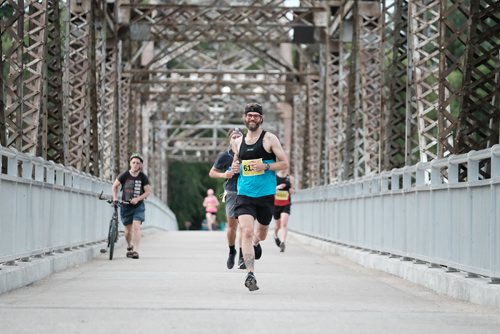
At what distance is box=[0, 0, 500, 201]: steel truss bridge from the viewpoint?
18.2 meters

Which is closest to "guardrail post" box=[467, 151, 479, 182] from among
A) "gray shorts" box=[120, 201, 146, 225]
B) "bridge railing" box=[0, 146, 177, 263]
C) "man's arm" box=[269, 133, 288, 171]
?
"man's arm" box=[269, 133, 288, 171]

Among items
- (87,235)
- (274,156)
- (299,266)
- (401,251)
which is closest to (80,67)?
(87,235)

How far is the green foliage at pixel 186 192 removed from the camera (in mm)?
108688

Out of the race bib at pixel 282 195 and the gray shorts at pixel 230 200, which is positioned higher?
the race bib at pixel 282 195

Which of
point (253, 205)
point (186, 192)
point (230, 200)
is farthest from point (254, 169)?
point (186, 192)

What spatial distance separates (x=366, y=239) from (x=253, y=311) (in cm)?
1084

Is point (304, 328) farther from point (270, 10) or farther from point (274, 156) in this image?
point (270, 10)

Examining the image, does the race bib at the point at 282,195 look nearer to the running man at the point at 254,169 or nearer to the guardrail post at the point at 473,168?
the running man at the point at 254,169

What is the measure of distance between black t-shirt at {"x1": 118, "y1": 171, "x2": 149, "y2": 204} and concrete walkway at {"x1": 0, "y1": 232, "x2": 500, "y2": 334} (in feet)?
12.8

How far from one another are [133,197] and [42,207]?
234 inches

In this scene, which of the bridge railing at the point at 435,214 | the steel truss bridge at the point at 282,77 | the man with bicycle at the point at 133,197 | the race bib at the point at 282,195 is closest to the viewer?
the bridge railing at the point at 435,214

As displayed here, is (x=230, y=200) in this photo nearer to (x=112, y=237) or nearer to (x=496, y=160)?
(x=112, y=237)

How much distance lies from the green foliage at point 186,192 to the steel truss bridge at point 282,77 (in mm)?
31562

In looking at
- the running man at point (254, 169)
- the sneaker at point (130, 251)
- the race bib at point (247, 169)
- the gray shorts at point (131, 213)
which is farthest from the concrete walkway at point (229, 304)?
A: the gray shorts at point (131, 213)
